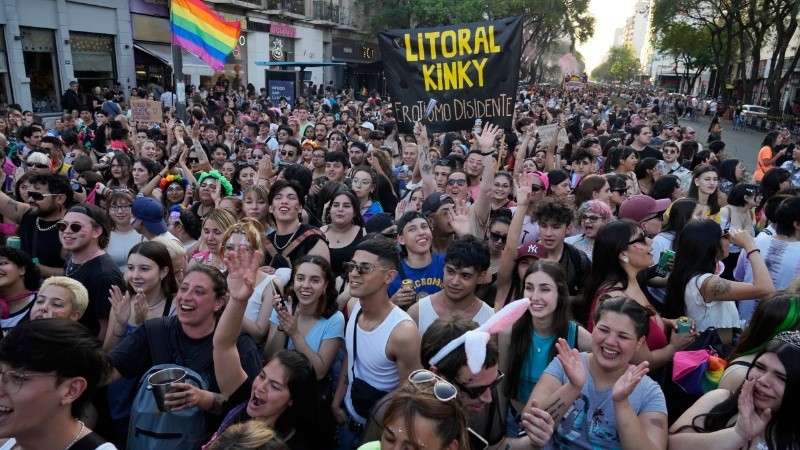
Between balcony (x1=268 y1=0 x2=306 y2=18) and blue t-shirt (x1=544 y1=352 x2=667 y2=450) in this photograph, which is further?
balcony (x1=268 y1=0 x2=306 y2=18)

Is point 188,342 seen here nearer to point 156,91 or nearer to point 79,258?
point 79,258

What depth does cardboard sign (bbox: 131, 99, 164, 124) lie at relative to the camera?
367 inches

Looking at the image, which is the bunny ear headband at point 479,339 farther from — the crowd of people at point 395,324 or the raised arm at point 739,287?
the raised arm at point 739,287

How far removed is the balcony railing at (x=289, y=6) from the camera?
3181 centimetres

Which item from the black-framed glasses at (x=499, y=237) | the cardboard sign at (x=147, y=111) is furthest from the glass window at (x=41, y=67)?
the black-framed glasses at (x=499, y=237)

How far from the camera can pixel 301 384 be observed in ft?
8.48

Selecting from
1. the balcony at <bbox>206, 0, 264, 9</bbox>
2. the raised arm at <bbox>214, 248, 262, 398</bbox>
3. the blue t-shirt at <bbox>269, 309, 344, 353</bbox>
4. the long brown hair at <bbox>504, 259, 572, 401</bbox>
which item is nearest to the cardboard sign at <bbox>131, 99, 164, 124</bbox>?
the blue t-shirt at <bbox>269, 309, 344, 353</bbox>

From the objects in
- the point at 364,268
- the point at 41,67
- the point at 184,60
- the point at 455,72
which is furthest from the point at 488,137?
the point at 184,60

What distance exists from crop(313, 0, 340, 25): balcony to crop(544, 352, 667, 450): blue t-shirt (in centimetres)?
3715

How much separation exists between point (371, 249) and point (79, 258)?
2.22 metres

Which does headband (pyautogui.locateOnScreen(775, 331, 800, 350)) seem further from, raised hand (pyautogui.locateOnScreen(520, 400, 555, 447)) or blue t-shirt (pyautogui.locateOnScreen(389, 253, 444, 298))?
blue t-shirt (pyautogui.locateOnScreen(389, 253, 444, 298))

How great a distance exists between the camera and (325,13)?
123 feet

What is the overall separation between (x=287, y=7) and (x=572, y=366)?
1360 inches

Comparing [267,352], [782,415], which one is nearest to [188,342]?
[267,352]
